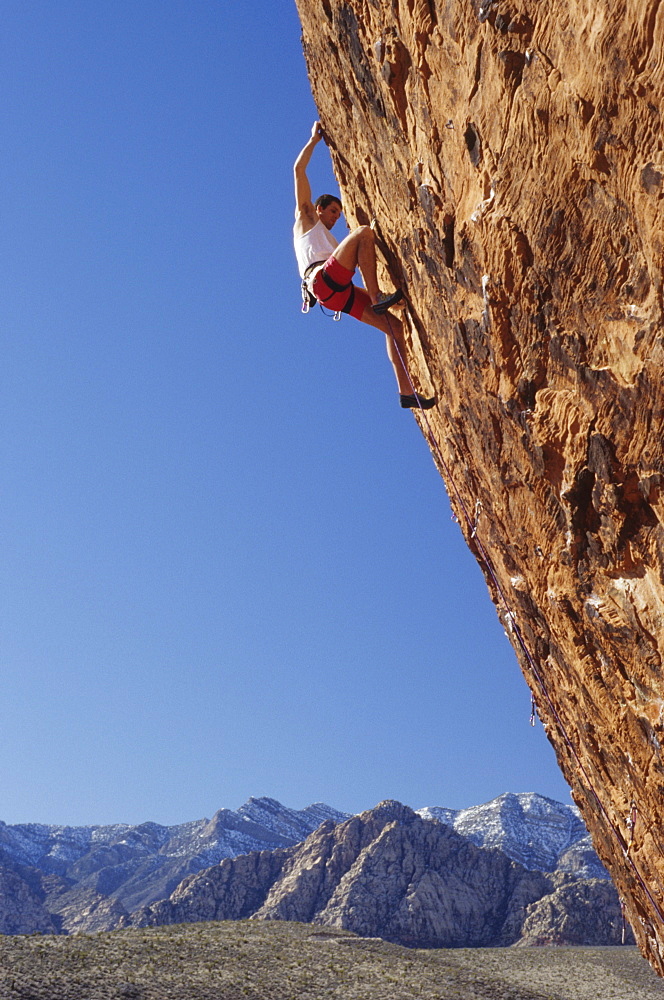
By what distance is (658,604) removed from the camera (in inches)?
216

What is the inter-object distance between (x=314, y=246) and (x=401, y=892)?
127596 mm

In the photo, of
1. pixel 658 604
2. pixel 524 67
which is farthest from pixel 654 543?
pixel 524 67

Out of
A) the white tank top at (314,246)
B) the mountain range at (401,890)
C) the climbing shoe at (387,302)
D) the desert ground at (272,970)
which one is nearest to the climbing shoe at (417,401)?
the climbing shoe at (387,302)

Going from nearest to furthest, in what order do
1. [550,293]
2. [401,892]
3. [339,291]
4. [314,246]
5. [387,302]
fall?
[550,293] < [387,302] < [339,291] < [314,246] < [401,892]

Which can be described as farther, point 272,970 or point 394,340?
point 272,970

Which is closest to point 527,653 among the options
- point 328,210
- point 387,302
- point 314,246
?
point 387,302

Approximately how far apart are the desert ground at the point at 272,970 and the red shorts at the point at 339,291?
4324cm

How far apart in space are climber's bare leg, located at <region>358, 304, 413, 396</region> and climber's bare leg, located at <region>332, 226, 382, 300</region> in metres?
0.41

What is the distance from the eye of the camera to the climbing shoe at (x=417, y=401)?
8375mm

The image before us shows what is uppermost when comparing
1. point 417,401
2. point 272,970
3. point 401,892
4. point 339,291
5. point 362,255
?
point 362,255

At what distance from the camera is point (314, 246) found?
28.2ft

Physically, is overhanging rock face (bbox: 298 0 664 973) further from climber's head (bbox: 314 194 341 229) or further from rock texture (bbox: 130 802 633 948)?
rock texture (bbox: 130 802 633 948)

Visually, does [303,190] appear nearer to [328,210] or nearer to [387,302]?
[328,210]

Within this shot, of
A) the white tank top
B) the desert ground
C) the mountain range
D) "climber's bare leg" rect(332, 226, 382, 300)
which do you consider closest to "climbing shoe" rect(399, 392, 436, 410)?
"climber's bare leg" rect(332, 226, 382, 300)
